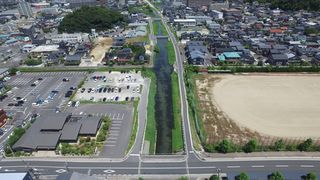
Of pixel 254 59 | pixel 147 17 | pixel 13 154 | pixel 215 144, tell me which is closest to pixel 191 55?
pixel 254 59

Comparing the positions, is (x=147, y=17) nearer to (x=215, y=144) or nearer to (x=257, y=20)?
(x=257, y=20)

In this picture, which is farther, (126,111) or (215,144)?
(126,111)

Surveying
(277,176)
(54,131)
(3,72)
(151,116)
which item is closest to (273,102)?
(151,116)

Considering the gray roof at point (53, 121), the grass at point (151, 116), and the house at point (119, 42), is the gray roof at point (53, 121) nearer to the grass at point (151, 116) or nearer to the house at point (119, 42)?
the grass at point (151, 116)

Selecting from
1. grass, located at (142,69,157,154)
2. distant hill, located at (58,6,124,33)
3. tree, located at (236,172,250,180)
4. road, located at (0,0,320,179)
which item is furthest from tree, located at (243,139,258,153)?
distant hill, located at (58,6,124,33)

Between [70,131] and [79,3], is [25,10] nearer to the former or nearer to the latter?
[79,3]

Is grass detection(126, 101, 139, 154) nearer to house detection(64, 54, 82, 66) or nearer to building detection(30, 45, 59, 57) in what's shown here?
house detection(64, 54, 82, 66)
